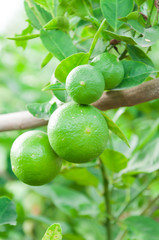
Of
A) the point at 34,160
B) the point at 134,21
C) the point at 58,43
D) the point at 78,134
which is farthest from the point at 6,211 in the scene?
the point at 134,21

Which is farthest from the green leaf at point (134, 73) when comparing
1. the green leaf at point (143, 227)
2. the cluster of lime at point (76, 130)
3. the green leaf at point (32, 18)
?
the green leaf at point (143, 227)

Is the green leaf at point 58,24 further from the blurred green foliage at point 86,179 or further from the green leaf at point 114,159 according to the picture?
the green leaf at point 114,159

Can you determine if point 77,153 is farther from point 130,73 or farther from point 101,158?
point 101,158

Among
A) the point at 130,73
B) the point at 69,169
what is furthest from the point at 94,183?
the point at 130,73

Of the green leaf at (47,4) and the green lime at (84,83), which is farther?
the green leaf at (47,4)

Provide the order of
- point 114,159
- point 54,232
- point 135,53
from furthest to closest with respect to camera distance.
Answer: point 114,159 < point 135,53 < point 54,232

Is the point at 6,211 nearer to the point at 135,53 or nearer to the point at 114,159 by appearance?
the point at 114,159

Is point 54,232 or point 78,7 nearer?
point 54,232

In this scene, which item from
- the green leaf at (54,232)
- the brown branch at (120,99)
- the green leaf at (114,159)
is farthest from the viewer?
the green leaf at (114,159)
